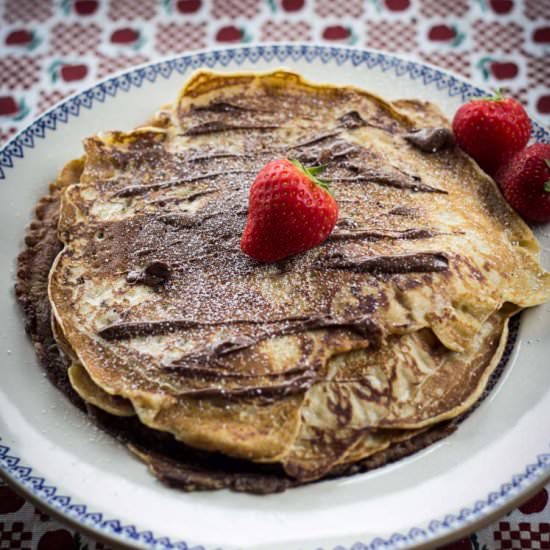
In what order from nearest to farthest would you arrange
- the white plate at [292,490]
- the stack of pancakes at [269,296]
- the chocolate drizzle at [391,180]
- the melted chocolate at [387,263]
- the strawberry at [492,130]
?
the white plate at [292,490] < the stack of pancakes at [269,296] < the melted chocolate at [387,263] < the chocolate drizzle at [391,180] < the strawberry at [492,130]

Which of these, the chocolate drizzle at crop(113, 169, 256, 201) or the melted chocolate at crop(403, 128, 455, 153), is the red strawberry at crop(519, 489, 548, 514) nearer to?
the melted chocolate at crop(403, 128, 455, 153)

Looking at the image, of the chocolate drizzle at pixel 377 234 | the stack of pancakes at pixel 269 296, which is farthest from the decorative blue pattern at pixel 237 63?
the chocolate drizzle at pixel 377 234

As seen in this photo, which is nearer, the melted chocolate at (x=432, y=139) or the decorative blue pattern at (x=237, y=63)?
the melted chocolate at (x=432, y=139)

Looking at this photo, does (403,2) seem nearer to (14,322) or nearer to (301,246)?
(301,246)

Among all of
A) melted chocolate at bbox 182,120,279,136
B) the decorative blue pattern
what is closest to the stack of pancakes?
melted chocolate at bbox 182,120,279,136

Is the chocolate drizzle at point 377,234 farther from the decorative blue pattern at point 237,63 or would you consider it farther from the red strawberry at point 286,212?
the decorative blue pattern at point 237,63

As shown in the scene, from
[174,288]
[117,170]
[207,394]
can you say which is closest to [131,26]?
[117,170]
